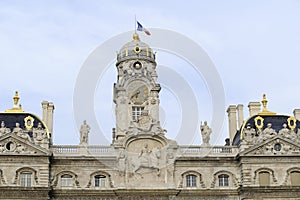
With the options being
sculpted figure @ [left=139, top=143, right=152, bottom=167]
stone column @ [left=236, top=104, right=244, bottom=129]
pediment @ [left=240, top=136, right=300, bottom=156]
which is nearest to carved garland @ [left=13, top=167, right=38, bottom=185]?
sculpted figure @ [left=139, top=143, right=152, bottom=167]

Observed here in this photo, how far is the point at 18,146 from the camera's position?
63688 mm

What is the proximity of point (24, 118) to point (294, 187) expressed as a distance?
27176 millimetres

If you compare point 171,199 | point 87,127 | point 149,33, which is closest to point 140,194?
point 171,199

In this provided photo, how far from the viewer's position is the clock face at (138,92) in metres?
73.0

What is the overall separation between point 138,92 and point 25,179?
54.8 feet

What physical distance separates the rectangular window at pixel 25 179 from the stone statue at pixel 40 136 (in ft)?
10.2

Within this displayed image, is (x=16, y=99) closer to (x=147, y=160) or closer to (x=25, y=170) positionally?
(x=25, y=170)

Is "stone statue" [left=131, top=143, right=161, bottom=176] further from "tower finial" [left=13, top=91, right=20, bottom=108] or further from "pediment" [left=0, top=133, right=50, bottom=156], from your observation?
"tower finial" [left=13, top=91, right=20, bottom=108]

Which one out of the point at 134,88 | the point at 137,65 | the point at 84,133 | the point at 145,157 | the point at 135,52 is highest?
the point at 135,52

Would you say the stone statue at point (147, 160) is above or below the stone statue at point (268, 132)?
below

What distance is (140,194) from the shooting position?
64.4m

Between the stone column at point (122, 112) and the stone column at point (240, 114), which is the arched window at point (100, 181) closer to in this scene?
the stone column at point (122, 112)

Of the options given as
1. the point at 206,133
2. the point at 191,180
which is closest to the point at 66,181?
the point at 191,180

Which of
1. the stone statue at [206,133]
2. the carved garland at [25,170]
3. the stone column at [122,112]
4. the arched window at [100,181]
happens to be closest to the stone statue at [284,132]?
the stone statue at [206,133]
